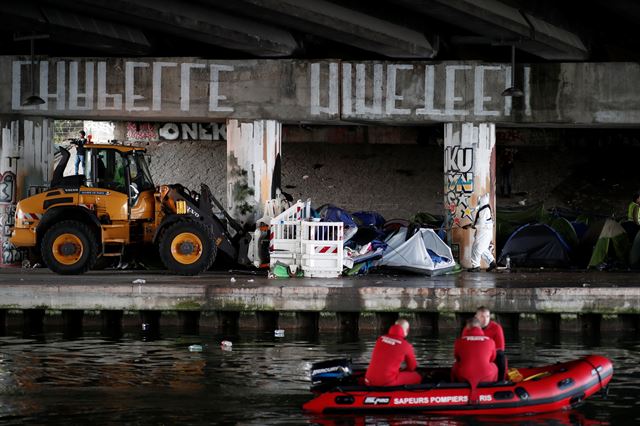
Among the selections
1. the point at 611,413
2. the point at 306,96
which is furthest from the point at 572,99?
the point at 611,413

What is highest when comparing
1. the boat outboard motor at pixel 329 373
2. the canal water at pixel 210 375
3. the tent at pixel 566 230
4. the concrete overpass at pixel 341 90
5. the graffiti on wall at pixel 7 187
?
the concrete overpass at pixel 341 90

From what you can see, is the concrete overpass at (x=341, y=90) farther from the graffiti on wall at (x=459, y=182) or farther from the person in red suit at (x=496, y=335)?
the person in red suit at (x=496, y=335)

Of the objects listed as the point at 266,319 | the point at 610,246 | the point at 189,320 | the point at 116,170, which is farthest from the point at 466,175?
the point at 189,320

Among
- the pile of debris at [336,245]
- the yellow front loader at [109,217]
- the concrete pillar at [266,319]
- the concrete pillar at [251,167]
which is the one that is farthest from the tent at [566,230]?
the concrete pillar at [266,319]

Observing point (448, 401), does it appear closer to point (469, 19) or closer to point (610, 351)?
point (610, 351)

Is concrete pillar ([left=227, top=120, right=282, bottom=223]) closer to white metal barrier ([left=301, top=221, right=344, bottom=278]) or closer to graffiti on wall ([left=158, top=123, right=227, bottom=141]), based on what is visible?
white metal barrier ([left=301, top=221, right=344, bottom=278])

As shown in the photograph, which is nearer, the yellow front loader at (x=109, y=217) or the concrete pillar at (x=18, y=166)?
the yellow front loader at (x=109, y=217)

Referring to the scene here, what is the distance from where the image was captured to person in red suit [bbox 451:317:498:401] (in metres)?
15.7

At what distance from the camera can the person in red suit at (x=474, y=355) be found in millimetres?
15711

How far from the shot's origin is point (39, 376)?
1800 centimetres

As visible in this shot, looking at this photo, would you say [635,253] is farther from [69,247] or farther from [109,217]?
[69,247]

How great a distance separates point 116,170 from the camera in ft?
86.2

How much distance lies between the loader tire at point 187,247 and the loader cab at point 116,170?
44.9 inches

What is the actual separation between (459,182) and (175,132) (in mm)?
17394
